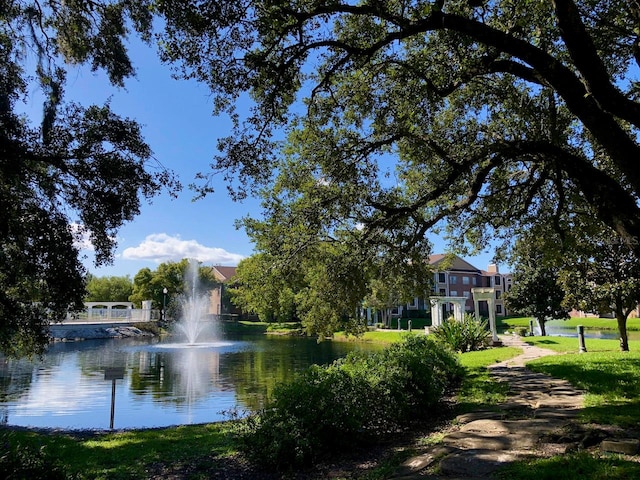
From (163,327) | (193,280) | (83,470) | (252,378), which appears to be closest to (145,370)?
(252,378)

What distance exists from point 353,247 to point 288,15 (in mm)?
5124

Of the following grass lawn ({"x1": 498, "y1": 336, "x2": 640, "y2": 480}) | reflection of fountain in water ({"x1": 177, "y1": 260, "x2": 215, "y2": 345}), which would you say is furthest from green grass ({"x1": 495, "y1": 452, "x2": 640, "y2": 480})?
reflection of fountain in water ({"x1": 177, "y1": 260, "x2": 215, "y2": 345})

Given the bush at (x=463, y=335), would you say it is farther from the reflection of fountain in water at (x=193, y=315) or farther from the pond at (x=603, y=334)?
the reflection of fountain in water at (x=193, y=315)

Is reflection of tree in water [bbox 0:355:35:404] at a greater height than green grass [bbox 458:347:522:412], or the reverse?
green grass [bbox 458:347:522:412]

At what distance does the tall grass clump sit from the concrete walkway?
109 cm

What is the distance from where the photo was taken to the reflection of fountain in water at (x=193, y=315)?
138ft

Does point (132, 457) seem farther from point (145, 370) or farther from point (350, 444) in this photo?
point (145, 370)

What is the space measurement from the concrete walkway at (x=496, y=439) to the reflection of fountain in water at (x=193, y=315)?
97.4 feet

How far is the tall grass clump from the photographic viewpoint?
20.5 ft

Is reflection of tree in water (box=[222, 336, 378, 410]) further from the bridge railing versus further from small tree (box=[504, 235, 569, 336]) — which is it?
the bridge railing

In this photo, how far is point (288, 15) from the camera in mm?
6777

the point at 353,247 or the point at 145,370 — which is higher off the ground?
the point at 353,247

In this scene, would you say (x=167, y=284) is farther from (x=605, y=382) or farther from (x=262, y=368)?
(x=605, y=382)

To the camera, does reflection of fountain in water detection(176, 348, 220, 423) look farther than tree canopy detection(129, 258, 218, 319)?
No
